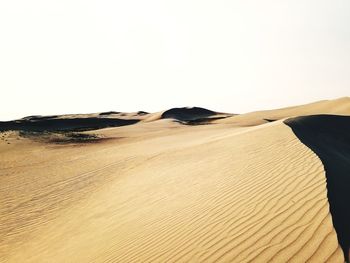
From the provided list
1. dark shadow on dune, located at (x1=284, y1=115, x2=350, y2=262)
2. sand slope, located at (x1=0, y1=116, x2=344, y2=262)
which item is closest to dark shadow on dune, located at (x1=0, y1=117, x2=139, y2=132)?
sand slope, located at (x1=0, y1=116, x2=344, y2=262)

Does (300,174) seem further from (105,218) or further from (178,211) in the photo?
(105,218)

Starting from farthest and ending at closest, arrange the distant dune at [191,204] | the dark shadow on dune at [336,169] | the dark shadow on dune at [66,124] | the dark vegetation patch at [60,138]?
the dark shadow on dune at [66,124], the dark vegetation patch at [60,138], the distant dune at [191,204], the dark shadow on dune at [336,169]

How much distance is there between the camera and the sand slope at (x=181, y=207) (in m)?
4.68

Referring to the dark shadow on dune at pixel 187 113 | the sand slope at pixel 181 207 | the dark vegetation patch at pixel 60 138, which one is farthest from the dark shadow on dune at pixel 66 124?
the sand slope at pixel 181 207

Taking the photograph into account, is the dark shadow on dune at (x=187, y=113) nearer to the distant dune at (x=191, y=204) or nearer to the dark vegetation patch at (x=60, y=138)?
the dark vegetation patch at (x=60, y=138)

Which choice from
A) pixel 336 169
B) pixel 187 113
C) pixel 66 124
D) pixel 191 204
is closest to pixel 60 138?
pixel 191 204

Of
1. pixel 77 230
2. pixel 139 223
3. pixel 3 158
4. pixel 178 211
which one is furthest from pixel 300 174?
pixel 3 158

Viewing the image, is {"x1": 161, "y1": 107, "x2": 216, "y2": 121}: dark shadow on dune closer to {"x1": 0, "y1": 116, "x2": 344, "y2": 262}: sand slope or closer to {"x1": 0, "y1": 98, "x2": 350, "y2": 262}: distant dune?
{"x1": 0, "y1": 98, "x2": 350, "y2": 262}: distant dune

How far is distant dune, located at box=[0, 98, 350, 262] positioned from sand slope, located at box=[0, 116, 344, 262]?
0.9 inches

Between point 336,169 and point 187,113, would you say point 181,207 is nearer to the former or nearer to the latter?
point 336,169

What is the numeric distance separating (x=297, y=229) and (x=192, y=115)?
51.3 meters

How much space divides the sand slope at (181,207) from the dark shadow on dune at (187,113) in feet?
126

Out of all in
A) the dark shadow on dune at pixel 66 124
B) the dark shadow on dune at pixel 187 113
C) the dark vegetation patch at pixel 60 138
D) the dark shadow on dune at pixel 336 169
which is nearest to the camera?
the dark shadow on dune at pixel 336 169

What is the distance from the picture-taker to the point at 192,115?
55750 mm
